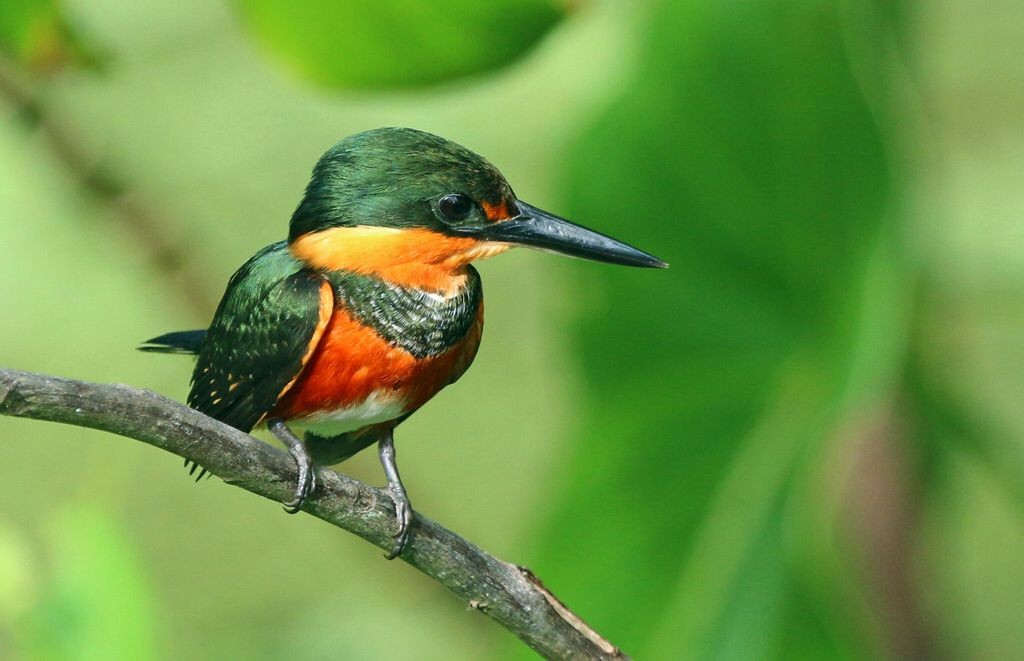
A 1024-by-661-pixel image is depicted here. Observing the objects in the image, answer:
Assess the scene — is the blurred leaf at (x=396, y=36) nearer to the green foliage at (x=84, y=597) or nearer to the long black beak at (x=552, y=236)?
the long black beak at (x=552, y=236)

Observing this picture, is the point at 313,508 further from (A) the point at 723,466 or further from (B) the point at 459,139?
(B) the point at 459,139

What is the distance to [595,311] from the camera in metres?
1.40

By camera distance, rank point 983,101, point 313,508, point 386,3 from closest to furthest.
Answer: point 313,508, point 386,3, point 983,101

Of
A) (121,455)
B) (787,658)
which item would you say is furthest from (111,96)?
(787,658)

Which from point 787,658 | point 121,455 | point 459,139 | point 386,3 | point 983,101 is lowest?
point 121,455

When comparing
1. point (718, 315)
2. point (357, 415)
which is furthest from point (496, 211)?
point (718, 315)

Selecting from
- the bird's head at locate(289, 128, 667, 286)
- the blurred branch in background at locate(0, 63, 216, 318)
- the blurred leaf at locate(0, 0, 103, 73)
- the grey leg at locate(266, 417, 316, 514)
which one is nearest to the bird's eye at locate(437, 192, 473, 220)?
the bird's head at locate(289, 128, 667, 286)

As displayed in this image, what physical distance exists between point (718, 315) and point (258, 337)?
0.75 m

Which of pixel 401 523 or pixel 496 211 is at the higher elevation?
pixel 496 211

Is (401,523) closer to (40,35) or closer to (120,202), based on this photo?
(40,35)

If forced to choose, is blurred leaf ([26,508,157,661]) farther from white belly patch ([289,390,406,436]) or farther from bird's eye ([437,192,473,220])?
bird's eye ([437,192,473,220])

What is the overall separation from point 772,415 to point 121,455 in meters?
0.60

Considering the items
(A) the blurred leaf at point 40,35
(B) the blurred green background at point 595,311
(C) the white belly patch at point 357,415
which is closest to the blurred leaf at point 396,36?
(B) the blurred green background at point 595,311

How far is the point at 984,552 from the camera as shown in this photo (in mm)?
2559
